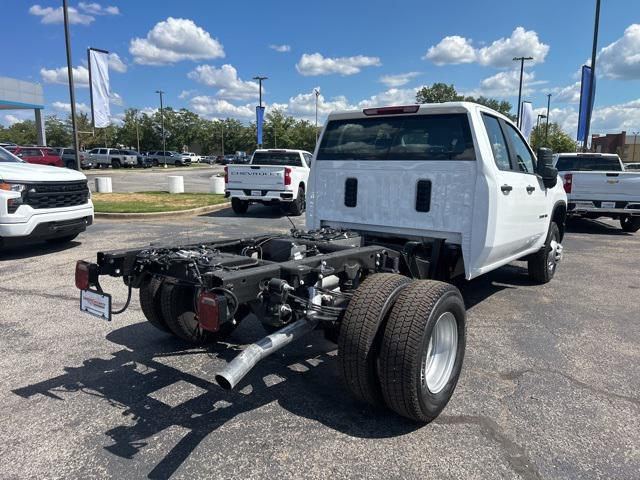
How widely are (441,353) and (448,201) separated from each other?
1.66 metres

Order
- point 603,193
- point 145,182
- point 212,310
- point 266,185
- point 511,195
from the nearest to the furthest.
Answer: point 212,310
point 511,195
point 603,193
point 266,185
point 145,182

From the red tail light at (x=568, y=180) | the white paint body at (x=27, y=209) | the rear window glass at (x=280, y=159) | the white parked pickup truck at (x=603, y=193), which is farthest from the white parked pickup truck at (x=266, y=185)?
the white parked pickup truck at (x=603, y=193)

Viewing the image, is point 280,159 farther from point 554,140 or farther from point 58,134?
point 58,134

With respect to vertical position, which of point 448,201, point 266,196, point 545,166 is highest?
point 545,166

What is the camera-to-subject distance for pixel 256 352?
2.72 meters

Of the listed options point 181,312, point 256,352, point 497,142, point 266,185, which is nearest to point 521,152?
point 497,142

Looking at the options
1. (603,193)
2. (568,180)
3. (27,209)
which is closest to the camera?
(27,209)

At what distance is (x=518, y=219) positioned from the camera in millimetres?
5121

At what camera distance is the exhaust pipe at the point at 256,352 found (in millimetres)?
2488

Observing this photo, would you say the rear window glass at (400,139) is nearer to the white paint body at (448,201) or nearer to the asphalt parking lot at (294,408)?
the white paint body at (448,201)

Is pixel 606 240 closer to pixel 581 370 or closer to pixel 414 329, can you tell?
pixel 581 370

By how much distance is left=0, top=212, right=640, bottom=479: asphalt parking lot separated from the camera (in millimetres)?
Result: 2725

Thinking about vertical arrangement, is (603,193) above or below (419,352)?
above

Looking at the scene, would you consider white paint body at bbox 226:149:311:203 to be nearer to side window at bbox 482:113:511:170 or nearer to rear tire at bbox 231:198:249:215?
rear tire at bbox 231:198:249:215
